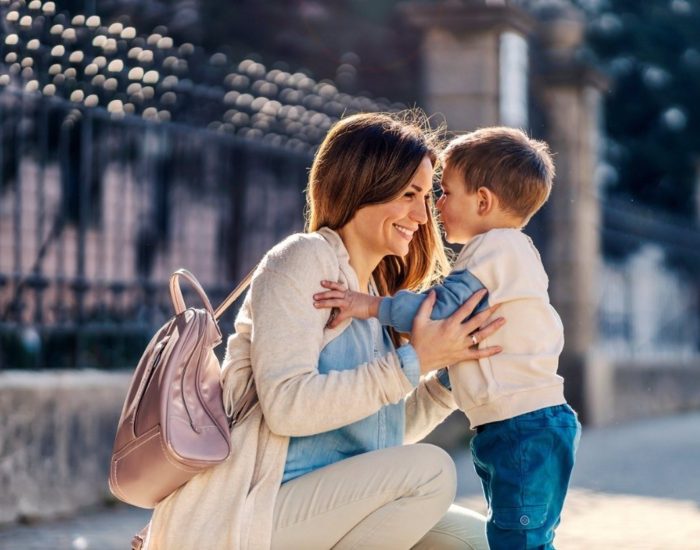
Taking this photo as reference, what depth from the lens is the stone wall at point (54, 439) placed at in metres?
6.54

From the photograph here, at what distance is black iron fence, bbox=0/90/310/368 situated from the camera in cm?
714

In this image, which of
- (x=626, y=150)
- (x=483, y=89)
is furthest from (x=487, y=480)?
(x=626, y=150)

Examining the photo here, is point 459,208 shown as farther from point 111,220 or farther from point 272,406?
point 111,220

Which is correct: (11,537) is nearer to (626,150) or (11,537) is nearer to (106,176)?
(106,176)

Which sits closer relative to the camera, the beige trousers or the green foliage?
the beige trousers

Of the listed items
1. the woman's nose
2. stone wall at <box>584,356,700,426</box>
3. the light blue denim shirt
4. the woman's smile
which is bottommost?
stone wall at <box>584,356,700,426</box>

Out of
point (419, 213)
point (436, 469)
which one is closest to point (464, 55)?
point (419, 213)

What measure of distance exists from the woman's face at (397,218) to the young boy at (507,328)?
0.16 meters

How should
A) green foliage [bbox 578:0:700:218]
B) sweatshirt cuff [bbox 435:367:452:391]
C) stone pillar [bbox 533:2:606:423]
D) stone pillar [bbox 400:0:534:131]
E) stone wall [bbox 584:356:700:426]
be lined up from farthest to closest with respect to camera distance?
green foliage [bbox 578:0:700:218] < stone wall [bbox 584:356:700:426] < stone pillar [bbox 533:2:606:423] < stone pillar [bbox 400:0:534:131] < sweatshirt cuff [bbox 435:367:452:391]

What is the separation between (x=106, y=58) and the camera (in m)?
7.22

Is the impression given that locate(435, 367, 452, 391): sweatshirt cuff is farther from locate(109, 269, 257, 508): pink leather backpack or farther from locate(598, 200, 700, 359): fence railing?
locate(598, 200, 700, 359): fence railing

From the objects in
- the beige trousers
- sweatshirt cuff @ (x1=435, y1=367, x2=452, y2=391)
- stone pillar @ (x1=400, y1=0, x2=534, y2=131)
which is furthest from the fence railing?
the beige trousers

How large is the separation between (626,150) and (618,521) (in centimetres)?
2022

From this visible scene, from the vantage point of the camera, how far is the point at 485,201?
3.88m
